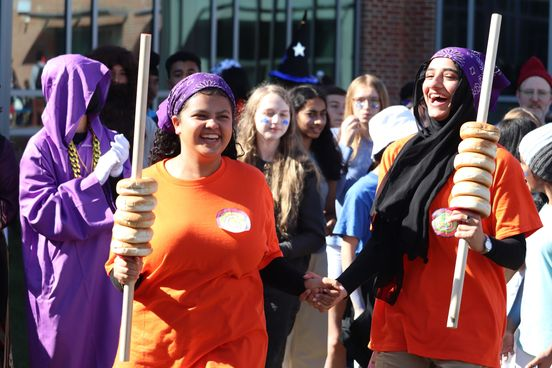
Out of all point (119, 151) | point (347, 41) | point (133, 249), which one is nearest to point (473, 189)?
point (133, 249)

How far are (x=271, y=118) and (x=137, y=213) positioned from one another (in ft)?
8.59

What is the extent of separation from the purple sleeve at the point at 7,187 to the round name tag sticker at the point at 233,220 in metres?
1.94

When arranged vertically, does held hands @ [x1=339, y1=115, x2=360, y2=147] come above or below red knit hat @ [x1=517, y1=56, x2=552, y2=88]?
below

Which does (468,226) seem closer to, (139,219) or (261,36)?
(139,219)

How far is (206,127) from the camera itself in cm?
472

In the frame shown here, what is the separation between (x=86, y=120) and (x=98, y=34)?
7569mm

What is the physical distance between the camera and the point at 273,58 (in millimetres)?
15578

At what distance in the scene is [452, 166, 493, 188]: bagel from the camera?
4488 mm

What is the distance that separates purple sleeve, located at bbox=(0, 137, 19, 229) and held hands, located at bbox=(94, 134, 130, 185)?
0.51m

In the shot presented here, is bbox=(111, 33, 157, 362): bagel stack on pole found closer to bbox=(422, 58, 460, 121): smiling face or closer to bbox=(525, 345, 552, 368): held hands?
bbox=(422, 58, 460, 121): smiling face

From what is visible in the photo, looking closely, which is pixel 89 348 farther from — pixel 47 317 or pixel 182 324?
pixel 182 324

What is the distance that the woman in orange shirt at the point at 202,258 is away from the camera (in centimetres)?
456

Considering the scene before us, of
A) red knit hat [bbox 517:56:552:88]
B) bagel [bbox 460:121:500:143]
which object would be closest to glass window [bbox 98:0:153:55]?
red knit hat [bbox 517:56:552:88]

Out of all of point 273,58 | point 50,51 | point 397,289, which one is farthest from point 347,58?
point 397,289
